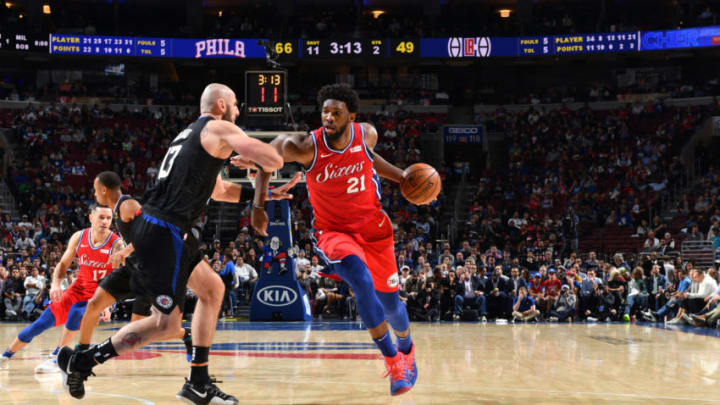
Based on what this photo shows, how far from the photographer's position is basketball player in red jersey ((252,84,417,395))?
5.65m

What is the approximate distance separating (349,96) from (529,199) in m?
19.3

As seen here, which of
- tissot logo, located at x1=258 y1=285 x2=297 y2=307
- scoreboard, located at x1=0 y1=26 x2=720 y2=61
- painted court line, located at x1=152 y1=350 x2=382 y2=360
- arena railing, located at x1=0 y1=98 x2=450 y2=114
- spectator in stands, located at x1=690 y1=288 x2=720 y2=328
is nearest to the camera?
painted court line, located at x1=152 y1=350 x2=382 y2=360

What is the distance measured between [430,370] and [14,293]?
12293 mm

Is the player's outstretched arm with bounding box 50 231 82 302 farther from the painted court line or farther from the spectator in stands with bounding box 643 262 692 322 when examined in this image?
the spectator in stands with bounding box 643 262 692 322

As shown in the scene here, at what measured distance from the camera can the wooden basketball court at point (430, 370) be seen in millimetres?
5676

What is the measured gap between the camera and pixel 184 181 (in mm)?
4887

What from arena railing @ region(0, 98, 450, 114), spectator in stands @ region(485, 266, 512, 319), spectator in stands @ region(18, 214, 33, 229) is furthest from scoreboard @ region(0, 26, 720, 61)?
spectator in stands @ region(485, 266, 512, 319)

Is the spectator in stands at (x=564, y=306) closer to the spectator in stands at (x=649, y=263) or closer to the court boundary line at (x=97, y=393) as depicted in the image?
the spectator in stands at (x=649, y=263)

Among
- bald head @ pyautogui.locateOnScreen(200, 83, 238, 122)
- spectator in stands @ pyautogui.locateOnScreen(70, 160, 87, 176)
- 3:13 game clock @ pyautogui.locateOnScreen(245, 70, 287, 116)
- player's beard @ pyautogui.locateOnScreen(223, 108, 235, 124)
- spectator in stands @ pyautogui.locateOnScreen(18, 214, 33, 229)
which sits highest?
3:13 game clock @ pyautogui.locateOnScreen(245, 70, 287, 116)

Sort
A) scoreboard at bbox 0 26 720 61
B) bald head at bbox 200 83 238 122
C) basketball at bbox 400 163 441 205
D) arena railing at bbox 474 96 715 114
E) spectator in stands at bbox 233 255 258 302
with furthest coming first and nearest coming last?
1. arena railing at bbox 474 96 715 114
2. scoreboard at bbox 0 26 720 61
3. spectator in stands at bbox 233 255 258 302
4. basketball at bbox 400 163 441 205
5. bald head at bbox 200 83 238 122

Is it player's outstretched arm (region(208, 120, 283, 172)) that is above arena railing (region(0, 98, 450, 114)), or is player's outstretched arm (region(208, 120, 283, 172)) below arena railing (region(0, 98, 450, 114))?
below

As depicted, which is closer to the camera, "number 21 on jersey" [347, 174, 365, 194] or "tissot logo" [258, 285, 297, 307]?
"number 21 on jersey" [347, 174, 365, 194]

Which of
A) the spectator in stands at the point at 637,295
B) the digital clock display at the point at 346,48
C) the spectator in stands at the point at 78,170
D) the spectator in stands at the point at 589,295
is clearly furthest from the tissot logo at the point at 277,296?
the digital clock display at the point at 346,48

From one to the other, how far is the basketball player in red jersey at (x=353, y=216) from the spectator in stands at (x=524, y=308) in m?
10.3
